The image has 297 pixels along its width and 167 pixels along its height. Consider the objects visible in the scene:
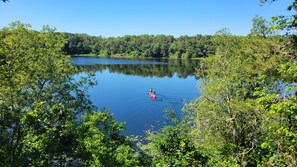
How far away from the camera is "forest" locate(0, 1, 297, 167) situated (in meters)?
13.2

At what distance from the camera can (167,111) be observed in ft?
69.8

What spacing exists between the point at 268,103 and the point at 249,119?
11392mm

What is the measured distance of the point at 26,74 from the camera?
20.2m

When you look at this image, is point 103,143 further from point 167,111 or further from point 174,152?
point 167,111

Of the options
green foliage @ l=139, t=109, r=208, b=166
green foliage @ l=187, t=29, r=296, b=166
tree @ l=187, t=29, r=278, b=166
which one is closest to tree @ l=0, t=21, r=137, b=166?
green foliage @ l=139, t=109, r=208, b=166

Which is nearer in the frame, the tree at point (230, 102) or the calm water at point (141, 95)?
the tree at point (230, 102)

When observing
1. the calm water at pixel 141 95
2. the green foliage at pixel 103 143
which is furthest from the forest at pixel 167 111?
the calm water at pixel 141 95

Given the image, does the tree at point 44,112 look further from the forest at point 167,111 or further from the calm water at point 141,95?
the calm water at point 141,95

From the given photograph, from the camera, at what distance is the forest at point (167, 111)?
1318cm

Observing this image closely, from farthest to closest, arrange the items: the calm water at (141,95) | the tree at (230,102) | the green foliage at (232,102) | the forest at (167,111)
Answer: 1. the calm water at (141,95)
2. the tree at (230,102)
3. the green foliage at (232,102)
4. the forest at (167,111)

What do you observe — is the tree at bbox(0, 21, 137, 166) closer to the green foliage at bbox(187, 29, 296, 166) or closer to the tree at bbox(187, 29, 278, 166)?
the green foliage at bbox(187, 29, 296, 166)

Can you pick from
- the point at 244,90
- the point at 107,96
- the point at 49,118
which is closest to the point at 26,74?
the point at 49,118

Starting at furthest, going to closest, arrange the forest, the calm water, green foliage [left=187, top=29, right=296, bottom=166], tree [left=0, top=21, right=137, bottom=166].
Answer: the calm water → green foliage [left=187, top=29, right=296, bottom=166] → tree [left=0, top=21, right=137, bottom=166] → the forest

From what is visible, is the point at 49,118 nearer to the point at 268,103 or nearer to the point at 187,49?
the point at 268,103
